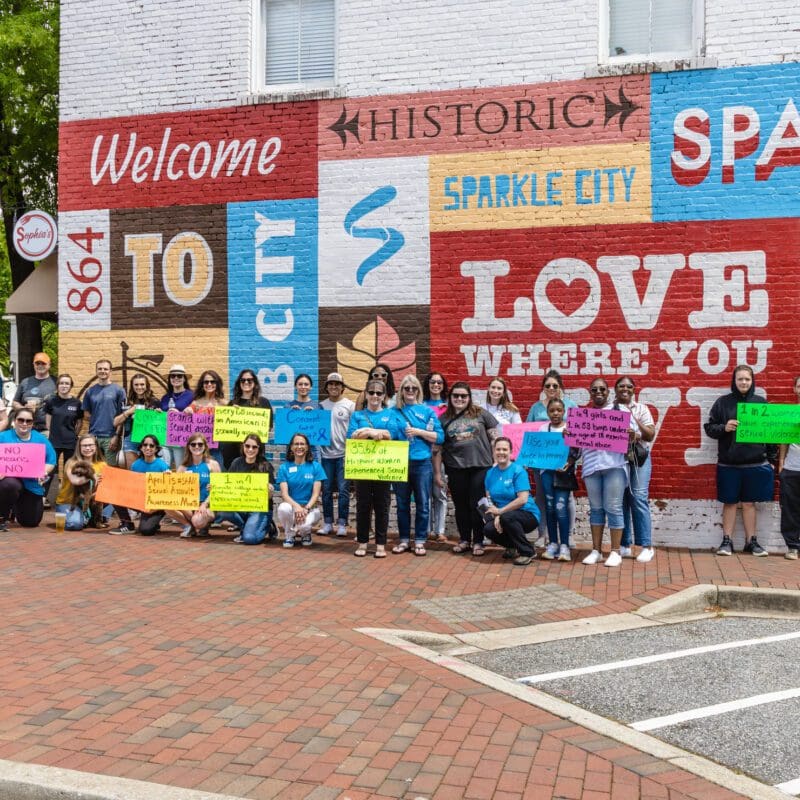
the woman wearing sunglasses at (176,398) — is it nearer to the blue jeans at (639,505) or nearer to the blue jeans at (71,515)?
the blue jeans at (71,515)

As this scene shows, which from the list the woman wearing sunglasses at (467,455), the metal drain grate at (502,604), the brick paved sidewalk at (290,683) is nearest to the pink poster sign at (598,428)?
the woman wearing sunglasses at (467,455)

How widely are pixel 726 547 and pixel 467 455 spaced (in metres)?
3.00

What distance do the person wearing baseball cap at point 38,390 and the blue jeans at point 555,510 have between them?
6.49 m

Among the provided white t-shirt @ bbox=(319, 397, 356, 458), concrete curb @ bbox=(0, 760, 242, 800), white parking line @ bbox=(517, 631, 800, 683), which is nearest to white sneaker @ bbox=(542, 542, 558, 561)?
white t-shirt @ bbox=(319, 397, 356, 458)

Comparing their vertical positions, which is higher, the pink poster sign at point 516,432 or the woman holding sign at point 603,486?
the pink poster sign at point 516,432

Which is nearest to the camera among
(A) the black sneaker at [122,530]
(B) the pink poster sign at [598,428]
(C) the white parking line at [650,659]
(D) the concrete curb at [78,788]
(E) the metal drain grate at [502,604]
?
(D) the concrete curb at [78,788]

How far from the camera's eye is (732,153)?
9906 mm

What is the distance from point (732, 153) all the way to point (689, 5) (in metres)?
1.92

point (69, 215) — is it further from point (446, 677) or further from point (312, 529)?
point (446, 677)

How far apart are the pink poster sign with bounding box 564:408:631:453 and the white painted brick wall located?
4255 millimetres

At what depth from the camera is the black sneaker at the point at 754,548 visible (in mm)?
9336

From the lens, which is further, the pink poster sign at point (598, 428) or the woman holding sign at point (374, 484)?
the woman holding sign at point (374, 484)

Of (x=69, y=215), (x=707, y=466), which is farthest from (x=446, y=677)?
(x=69, y=215)

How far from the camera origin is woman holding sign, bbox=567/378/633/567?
344 inches
